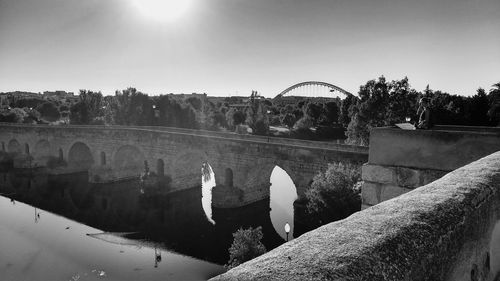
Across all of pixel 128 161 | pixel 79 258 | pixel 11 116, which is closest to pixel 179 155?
pixel 128 161

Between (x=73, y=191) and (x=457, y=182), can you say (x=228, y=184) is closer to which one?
(x=73, y=191)

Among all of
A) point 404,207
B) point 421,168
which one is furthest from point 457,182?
point 421,168

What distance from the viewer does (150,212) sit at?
1158 inches

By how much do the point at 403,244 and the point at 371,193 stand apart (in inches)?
184

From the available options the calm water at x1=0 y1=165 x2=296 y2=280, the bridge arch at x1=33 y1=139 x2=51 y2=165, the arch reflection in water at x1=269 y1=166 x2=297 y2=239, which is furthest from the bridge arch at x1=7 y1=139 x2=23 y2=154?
the arch reflection in water at x1=269 y1=166 x2=297 y2=239

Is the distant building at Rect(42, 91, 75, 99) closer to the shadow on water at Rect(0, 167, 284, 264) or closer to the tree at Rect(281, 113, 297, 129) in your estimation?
the tree at Rect(281, 113, 297, 129)

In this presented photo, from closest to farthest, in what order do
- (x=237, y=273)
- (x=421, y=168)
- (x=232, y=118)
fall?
(x=237, y=273), (x=421, y=168), (x=232, y=118)

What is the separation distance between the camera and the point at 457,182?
2932mm

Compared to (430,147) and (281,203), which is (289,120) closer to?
(281,203)

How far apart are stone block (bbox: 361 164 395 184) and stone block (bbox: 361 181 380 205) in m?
0.10

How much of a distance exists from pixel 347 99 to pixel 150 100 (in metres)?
31.8

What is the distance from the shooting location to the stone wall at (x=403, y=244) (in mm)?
1673

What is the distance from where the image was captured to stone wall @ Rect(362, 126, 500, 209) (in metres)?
5.76

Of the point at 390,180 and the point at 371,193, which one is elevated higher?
the point at 390,180
